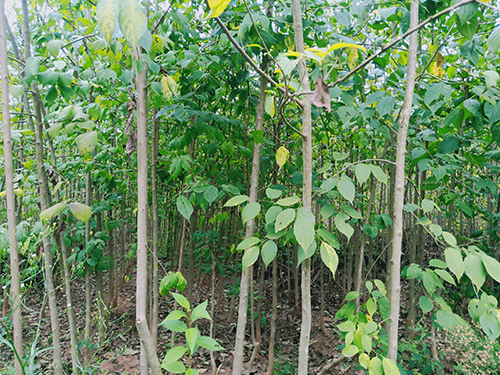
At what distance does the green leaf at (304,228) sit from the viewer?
976 millimetres

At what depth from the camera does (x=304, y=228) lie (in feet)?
3.28

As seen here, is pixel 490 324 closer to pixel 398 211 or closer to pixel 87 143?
pixel 398 211

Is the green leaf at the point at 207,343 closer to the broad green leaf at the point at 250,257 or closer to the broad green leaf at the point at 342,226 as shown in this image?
Answer: the broad green leaf at the point at 250,257

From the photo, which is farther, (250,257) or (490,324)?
(250,257)

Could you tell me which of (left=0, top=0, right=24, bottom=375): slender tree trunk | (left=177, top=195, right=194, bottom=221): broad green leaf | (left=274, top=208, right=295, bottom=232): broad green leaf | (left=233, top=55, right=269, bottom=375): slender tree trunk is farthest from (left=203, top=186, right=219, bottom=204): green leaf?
(left=0, top=0, right=24, bottom=375): slender tree trunk

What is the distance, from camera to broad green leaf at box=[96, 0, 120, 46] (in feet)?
1.86

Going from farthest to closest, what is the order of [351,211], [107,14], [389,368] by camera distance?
[351,211] → [389,368] → [107,14]

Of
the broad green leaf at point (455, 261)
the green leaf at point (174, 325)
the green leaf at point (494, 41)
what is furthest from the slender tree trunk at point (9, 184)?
the green leaf at point (494, 41)

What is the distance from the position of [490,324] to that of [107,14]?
4.83 ft

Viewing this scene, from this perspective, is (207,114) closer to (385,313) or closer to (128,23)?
(128,23)

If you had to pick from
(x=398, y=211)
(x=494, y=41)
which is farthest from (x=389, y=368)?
(x=494, y=41)

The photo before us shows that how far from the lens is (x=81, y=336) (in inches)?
116

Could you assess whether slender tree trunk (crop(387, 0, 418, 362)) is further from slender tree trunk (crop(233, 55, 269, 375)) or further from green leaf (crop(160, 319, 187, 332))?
green leaf (crop(160, 319, 187, 332))

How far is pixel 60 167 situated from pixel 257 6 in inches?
83.2
